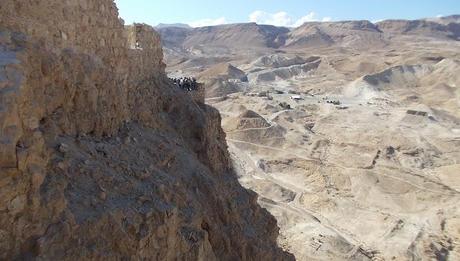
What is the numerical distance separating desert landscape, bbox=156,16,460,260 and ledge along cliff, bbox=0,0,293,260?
16465mm

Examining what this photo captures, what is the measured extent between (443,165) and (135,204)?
38833 millimetres

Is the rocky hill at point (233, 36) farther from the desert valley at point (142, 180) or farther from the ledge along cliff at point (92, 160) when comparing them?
the ledge along cliff at point (92, 160)

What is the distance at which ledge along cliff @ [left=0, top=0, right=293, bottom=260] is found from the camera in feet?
19.5

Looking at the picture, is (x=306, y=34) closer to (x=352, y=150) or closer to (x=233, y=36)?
(x=233, y=36)

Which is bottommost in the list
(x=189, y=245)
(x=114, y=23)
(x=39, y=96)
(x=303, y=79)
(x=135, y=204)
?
(x=303, y=79)

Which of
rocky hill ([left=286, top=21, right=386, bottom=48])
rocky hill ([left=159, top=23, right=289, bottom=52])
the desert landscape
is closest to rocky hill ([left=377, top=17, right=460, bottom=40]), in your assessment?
rocky hill ([left=286, top=21, right=386, bottom=48])

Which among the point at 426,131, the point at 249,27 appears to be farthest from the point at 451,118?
the point at 249,27

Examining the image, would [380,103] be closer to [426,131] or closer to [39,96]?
[426,131]

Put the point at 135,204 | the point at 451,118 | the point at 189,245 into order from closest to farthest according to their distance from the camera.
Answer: the point at 135,204, the point at 189,245, the point at 451,118

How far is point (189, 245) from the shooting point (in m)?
8.27

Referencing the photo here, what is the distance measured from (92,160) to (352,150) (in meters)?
38.9

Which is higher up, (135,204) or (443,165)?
(135,204)

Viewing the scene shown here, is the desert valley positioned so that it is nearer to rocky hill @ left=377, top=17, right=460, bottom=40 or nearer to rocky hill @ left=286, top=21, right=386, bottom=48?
rocky hill @ left=286, top=21, right=386, bottom=48

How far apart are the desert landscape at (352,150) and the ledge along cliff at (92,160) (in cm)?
1647
